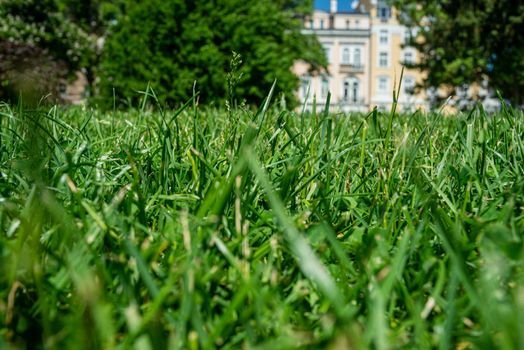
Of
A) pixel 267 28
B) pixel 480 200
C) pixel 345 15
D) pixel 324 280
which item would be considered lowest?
pixel 345 15

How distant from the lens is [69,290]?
631 mm

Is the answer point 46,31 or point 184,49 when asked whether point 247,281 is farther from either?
point 46,31

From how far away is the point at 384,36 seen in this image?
48438 millimetres

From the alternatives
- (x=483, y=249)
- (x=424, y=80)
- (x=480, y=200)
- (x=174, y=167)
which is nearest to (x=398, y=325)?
(x=483, y=249)

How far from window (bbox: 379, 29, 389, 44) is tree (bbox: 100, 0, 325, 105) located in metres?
40.6

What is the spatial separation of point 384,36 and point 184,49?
42.0 m

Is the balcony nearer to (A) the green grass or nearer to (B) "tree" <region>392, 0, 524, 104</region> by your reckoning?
(B) "tree" <region>392, 0, 524, 104</region>

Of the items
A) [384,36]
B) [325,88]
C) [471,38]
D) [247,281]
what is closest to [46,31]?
[471,38]

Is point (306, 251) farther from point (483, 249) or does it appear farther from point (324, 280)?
point (483, 249)

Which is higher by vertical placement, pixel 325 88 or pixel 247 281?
pixel 247 281

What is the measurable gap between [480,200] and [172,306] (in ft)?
2.15

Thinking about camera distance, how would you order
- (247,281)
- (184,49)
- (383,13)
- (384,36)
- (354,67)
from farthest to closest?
1. (354,67)
2. (383,13)
3. (384,36)
4. (184,49)
5. (247,281)

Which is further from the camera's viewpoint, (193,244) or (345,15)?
(345,15)

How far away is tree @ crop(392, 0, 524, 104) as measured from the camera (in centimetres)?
1780
